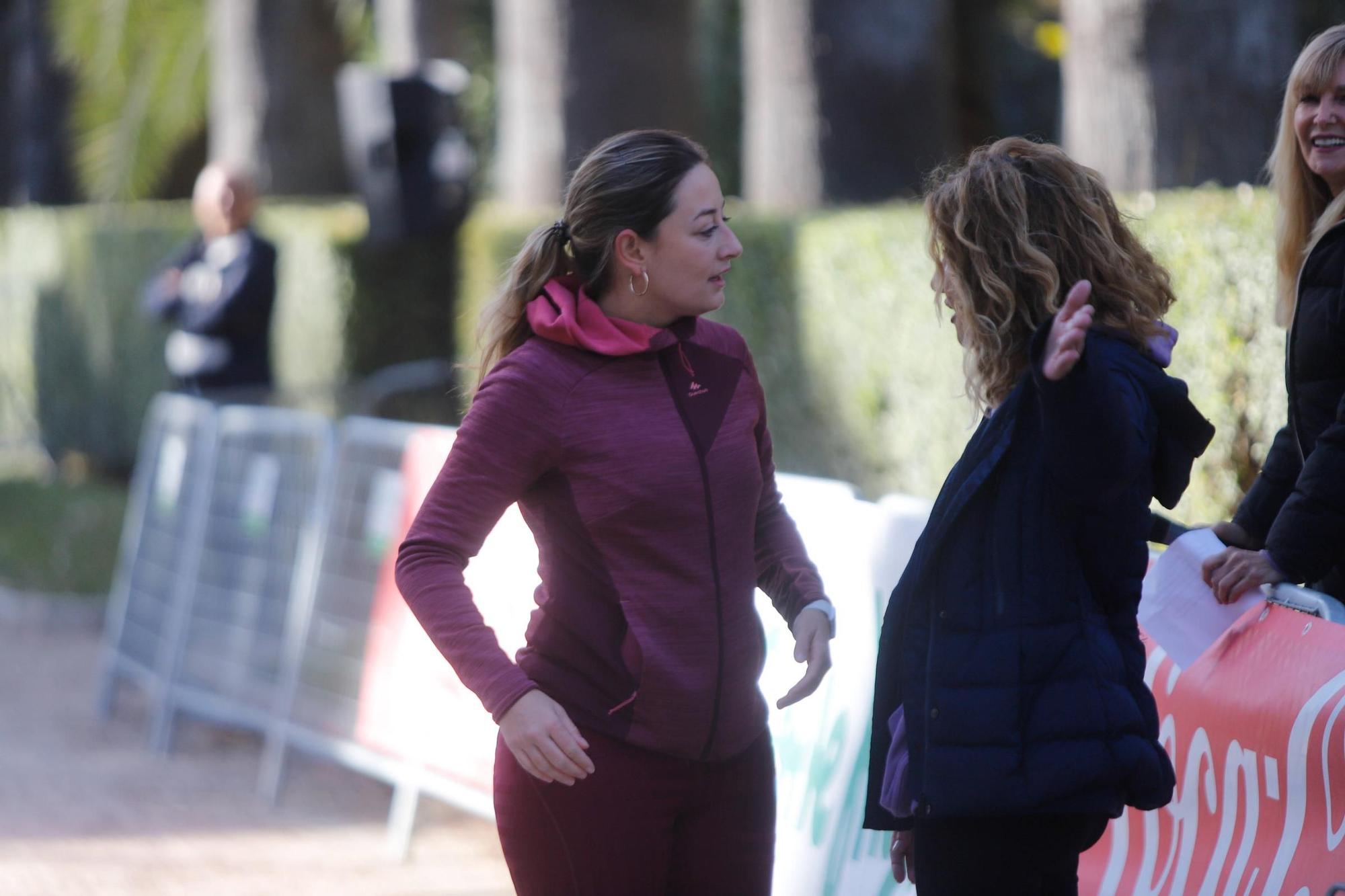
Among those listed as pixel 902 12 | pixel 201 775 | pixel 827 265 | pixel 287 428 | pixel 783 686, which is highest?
pixel 902 12

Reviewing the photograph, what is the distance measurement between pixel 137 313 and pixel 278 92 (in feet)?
8.15

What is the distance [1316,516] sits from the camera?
312cm

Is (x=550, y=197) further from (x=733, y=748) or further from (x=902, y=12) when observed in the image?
(x=733, y=748)

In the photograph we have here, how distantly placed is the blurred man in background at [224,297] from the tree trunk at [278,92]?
6581 millimetres

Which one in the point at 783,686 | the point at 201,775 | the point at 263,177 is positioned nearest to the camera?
the point at 783,686

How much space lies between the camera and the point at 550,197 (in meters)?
12.1

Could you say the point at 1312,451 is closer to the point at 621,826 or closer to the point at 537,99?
the point at 621,826

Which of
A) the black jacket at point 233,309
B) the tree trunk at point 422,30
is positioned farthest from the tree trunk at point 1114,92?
the tree trunk at point 422,30

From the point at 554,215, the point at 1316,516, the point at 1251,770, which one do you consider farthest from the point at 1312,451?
the point at 554,215

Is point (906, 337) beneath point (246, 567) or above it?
above

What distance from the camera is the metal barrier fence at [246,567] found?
722 centimetres

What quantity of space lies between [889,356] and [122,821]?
389cm

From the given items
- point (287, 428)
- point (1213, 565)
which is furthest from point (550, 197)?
point (1213, 565)

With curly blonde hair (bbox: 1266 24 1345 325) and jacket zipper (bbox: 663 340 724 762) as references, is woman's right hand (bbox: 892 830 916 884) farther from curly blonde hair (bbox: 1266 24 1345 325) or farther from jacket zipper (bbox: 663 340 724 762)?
curly blonde hair (bbox: 1266 24 1345 325)
